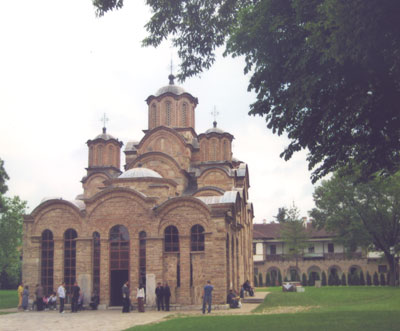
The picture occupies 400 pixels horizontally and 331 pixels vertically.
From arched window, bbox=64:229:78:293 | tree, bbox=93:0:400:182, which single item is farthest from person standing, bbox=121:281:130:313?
tree, bbox=93:0:400:182

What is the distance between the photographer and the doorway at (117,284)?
23906 mm

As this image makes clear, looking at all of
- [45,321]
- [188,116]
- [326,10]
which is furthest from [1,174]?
[326,10]

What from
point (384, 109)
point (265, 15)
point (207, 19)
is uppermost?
point (207, 19)

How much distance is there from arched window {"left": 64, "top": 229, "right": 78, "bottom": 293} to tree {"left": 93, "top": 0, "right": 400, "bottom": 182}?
516 inches

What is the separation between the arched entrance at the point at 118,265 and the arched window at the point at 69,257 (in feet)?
6.77

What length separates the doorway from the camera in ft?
78.4

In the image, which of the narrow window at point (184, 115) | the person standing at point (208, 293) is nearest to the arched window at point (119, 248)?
the person standing at point (208, 293)

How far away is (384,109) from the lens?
12617mm

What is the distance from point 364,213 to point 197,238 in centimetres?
1959

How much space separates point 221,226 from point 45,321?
8.53m

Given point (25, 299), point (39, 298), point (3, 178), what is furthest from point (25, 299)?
point (3, 178)

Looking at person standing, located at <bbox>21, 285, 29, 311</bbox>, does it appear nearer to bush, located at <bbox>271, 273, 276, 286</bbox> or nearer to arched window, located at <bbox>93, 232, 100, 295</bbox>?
arched window, located at <bbox>93, 232, 100, 295</bbox>

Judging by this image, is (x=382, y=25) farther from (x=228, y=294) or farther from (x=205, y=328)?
(x=228, y=294)

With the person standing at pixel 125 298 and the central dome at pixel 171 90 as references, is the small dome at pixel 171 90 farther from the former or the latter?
the person standing at pixel 125 298
